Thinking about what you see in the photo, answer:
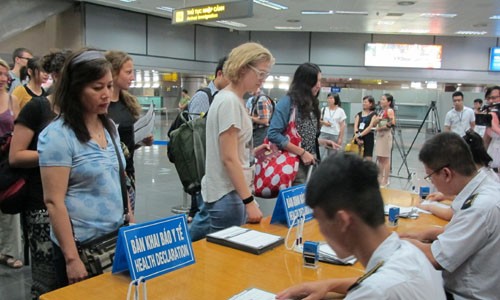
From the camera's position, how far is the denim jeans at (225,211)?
1.97 metres

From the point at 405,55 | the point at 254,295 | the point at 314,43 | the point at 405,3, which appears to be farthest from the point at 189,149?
the point at 405,55

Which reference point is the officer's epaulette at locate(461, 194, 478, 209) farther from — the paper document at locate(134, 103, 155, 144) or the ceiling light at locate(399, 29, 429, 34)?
the ceiling light at locate(399, 29, 429, 34)

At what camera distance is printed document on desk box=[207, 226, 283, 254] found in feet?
5.77

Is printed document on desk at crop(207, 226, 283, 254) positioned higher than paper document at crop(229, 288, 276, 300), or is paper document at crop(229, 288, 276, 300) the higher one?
printed document on desk at crop(207, 226, 283, 254)

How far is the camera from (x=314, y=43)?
1330cm

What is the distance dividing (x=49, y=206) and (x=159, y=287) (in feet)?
1.51

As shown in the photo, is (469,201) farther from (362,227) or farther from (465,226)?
(362,227)

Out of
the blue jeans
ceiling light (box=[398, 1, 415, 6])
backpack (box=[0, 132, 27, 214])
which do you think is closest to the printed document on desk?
the blue jeans

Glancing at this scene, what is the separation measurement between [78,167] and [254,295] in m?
0.73

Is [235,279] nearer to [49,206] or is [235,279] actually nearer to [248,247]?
[248,247]

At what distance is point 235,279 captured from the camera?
4.90 ft

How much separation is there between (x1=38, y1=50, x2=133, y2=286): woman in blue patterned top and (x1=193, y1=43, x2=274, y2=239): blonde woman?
1.59 feet

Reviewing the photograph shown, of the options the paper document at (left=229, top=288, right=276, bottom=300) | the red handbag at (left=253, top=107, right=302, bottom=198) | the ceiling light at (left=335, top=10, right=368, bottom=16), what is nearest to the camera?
the paper document at (left=229, top=288, right=276, bottom=300)

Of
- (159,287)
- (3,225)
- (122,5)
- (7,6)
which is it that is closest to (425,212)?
(159,287)
